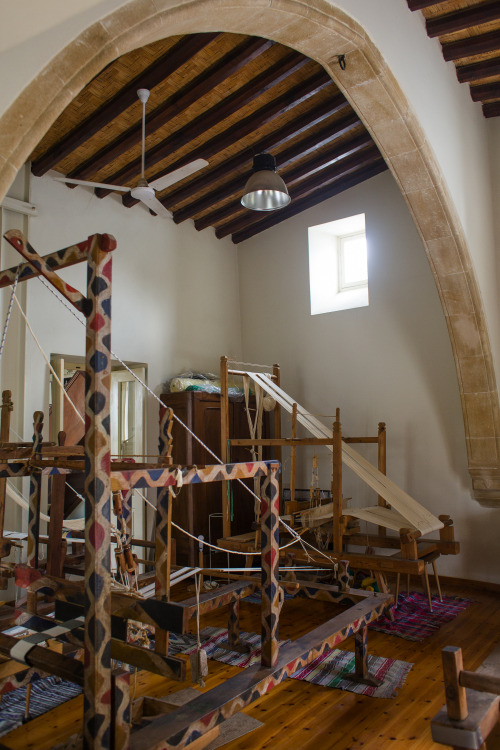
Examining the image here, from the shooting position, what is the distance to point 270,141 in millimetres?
5801

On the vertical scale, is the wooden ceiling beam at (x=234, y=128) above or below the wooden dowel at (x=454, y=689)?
above

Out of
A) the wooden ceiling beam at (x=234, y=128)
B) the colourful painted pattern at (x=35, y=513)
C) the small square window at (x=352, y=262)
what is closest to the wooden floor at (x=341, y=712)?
the colourful painted pattern at (x=35, y=513)

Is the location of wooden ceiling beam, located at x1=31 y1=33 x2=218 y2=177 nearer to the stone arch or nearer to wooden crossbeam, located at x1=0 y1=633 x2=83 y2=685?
the stone arch

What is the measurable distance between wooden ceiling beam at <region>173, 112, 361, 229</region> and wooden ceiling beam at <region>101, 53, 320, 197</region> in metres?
0.42

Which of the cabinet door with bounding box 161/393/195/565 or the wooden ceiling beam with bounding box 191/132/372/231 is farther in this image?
the cabinet door with bounding box 161/393/195/565

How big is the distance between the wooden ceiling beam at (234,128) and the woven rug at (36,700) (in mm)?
4398

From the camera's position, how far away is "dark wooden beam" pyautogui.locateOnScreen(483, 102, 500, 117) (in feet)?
19.0

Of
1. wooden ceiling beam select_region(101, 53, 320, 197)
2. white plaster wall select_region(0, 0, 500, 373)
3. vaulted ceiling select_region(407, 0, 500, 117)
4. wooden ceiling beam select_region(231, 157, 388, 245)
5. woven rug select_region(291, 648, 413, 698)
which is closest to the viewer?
white plaster wall select_region(0, 0, 500, 373)

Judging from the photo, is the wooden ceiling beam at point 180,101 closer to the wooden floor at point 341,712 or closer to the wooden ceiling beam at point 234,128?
the wooden ceiling beam at point 234,128

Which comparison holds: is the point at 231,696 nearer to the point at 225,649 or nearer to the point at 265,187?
the point at 225,649

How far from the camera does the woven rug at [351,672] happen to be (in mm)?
3539

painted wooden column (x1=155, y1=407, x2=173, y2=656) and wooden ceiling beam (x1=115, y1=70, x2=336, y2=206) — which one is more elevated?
wooden ceiling beam (x1=115, y1=70, x2=336, y2=206)

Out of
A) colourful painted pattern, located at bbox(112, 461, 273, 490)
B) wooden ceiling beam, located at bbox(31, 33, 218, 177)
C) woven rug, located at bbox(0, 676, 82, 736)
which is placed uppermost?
wooden ceiling beam, located at bbox(31, 33, 218, 177)

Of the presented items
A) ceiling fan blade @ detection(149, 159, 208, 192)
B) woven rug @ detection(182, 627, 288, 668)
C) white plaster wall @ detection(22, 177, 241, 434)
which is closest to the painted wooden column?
woven rug @ detection(182, 627, 288, 668)
